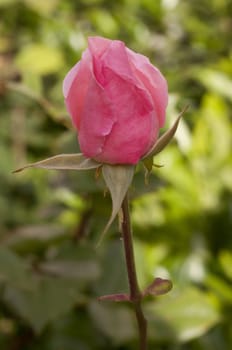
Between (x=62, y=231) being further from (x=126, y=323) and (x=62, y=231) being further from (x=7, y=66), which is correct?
(x=7, y=66)

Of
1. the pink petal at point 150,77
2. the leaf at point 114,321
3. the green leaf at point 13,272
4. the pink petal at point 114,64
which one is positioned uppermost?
the pink petal at point 114,64

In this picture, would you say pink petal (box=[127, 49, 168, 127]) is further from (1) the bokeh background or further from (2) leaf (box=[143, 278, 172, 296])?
(1) the bokeh background

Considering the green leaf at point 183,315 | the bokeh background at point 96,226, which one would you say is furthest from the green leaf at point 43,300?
the green leaf at point 183,315

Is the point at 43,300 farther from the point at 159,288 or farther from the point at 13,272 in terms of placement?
the point at 159,288

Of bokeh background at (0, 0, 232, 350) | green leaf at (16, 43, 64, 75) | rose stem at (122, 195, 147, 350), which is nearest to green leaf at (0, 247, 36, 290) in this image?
bokeh background at (0, 0, 232, 350)

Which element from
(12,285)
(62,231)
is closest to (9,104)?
(62,231)

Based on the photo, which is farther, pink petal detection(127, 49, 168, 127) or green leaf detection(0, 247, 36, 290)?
green leaf detection(0, 247, 36, 290)

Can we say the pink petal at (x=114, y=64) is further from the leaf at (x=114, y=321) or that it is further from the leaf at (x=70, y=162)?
the leaf at (x=114, y=321)
